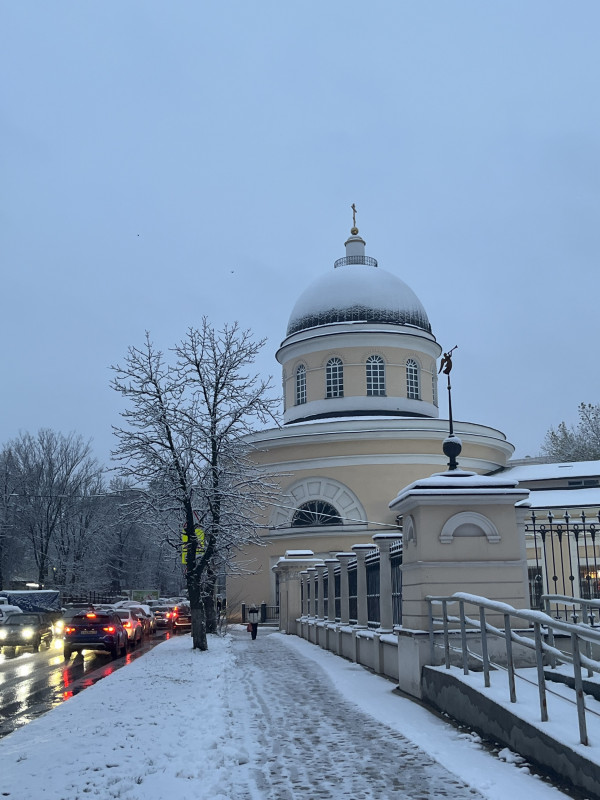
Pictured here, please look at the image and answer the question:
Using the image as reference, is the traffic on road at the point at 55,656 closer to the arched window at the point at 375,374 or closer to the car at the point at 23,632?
the car at the point at 23,632

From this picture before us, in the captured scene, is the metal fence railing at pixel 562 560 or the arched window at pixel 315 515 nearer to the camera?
the metal fence railing at pixel 562 560

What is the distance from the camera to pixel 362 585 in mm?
17641

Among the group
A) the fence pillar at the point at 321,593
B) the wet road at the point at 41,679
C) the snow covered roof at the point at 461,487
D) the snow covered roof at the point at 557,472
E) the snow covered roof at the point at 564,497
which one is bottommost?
the wet road at the point at 41,679

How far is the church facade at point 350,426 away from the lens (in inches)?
1518

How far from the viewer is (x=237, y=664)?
18.5m

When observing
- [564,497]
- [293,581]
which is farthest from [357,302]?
[293,581]

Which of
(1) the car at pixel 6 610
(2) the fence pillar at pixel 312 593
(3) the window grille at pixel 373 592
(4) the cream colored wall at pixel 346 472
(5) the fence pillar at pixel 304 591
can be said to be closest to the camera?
(3) the window grille at pixel 373 592

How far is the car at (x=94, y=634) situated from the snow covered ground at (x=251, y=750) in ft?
36.1

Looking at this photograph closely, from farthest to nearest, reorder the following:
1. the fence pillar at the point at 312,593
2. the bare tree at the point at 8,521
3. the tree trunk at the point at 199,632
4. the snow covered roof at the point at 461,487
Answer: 1. the bare tree at the point at 8,521
2. the fence pillar at the point at 312,593
3. the tree trunk at the point at 199,632
4. the snow covered roof at the point at 461,487

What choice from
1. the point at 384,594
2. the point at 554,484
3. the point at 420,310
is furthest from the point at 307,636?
the point at 420,310

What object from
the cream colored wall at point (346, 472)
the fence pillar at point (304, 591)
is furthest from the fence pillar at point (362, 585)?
the cream colored wall at point (346, 472)

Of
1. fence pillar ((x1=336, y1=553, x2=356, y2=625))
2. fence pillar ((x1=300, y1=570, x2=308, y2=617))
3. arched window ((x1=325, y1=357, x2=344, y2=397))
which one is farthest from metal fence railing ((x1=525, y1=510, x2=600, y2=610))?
arched window ((x1=325, y1=357, x2=344, y2=397))

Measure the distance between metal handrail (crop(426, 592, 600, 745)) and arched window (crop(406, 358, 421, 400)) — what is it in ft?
108

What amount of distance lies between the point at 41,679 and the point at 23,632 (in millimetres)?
11238
